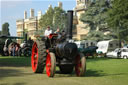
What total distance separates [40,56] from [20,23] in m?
88.9

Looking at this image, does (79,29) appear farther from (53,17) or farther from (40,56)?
(40,56)

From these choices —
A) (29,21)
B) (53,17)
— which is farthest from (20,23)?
(53,17)

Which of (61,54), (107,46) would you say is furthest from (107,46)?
(61,54)

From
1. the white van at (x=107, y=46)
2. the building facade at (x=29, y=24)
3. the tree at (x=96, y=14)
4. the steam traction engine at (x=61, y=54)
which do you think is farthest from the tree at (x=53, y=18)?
the steam traction engine at (x=61, y=54)

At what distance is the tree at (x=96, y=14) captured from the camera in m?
41.4

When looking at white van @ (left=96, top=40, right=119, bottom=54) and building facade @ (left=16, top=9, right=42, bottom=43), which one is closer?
white van @ (left=96, top=40, right=119, bottom=54)

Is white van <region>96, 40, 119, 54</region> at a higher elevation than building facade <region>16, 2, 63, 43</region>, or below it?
below

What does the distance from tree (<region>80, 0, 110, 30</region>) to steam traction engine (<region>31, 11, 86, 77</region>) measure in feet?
107

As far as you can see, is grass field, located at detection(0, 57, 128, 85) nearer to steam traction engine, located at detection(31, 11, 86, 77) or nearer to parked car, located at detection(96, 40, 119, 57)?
steam traction engine, located at detection(31, 11, 86, 77)

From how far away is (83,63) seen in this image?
26.5 ft

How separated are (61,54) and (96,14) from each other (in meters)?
35.5

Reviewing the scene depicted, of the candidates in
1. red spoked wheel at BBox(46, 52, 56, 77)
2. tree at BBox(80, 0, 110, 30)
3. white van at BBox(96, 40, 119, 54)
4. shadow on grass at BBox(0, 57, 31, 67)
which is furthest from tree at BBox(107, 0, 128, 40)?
red spoked wheel at BBox(46, 52, 56, 77)

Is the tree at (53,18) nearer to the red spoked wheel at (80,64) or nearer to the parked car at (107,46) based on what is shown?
the parked car at (107,46)

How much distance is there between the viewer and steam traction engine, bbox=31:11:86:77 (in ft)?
26.4
